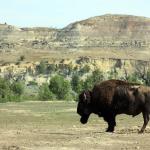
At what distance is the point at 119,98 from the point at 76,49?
12856 centimetres

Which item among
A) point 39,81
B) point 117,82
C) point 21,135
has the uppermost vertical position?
point 117,82

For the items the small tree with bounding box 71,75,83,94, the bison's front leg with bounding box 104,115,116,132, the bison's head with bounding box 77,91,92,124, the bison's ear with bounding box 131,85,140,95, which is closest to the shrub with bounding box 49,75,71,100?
the small tree with bounding box 71,75,83,94

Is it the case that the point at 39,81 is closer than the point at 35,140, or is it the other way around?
the point at 35,140

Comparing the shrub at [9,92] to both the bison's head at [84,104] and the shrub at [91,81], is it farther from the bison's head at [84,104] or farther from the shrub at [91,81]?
the bison's head at [84,104]

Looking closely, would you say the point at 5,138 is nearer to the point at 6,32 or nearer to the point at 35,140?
the point at 35,140

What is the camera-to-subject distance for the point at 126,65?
4902 inches

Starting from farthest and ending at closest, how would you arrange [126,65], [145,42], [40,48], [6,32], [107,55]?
[6,32] → [145,42] → [40,48] → [107,55] → [126,65]

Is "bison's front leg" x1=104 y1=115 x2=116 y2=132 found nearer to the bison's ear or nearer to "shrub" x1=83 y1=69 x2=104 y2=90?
the bison's ear

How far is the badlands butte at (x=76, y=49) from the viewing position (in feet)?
399

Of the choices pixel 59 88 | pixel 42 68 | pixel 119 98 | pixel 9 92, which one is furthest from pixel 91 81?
pixel 119 98

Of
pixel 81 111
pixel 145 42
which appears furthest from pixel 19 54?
pixel 81 111

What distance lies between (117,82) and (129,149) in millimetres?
5291

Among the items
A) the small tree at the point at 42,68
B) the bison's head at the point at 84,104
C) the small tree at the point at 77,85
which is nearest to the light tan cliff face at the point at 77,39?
the small tree at the point at 42,68

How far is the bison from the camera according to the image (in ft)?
70.4
